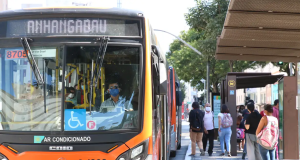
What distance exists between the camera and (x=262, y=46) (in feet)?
38.8

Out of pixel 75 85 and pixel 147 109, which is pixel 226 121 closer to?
pixel 147 109

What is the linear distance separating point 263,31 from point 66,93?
518 centimetres

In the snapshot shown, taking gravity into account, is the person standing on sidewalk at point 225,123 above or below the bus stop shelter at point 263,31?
below

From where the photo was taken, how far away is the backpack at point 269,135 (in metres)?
9.30

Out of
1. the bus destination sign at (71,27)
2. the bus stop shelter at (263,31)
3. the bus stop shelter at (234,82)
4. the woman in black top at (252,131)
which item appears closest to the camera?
the bus destination sign at (71,27)

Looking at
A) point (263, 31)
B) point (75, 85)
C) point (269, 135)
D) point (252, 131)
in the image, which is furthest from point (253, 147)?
point (75, 85)

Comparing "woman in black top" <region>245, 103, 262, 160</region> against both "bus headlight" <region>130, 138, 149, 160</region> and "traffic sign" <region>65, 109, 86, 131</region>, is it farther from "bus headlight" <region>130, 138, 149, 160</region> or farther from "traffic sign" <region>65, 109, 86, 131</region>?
"traffic sign" <region>65, 109, 86, 131</region>

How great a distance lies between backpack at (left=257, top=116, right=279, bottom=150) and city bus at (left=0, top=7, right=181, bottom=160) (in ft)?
11.3

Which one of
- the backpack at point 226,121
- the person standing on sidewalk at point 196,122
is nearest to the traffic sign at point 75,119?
the person standing on sidewalk at point 196,122

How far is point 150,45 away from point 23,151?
2.33 m

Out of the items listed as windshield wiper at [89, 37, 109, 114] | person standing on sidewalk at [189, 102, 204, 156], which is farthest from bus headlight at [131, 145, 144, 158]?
person standing on sidewalk at [189, 102, 204, 156]

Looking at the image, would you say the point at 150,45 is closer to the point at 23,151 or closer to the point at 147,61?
the point at 147,61

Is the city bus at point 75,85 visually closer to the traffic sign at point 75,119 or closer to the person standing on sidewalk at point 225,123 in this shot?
the traffic sign at point 75,119

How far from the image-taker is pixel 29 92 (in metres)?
6.53
